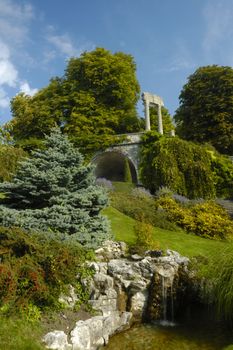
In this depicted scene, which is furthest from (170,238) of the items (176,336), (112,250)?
(176,336)

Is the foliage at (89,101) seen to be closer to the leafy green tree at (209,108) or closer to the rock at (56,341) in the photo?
the leafy green tree at (209,108)

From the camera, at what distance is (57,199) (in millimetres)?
9922

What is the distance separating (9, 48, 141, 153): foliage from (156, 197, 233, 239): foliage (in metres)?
12.5

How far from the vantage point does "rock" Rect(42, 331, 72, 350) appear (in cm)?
624

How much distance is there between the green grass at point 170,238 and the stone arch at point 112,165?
1019cm

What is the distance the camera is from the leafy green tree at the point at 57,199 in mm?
9422

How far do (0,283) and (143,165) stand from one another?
16.9 m

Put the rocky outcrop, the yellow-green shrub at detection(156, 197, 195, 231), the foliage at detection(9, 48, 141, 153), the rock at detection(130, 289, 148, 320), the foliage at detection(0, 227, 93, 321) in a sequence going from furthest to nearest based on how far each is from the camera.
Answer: the foliage at detection(9, 48, 141, 153), the yellow-green shrub at detection(156, 197, 195, 231), the rock at detection(130, 289, 148, 320), the rocky outcrop, the foliage at detection(0, 227, 93, 321)

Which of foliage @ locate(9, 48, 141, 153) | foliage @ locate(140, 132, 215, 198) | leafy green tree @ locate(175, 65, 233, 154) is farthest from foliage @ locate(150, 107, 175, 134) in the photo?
foliage @ locate(140, 132, 215, 198)

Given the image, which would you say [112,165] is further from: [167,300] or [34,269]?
[34,269]

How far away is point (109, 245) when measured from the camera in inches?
413

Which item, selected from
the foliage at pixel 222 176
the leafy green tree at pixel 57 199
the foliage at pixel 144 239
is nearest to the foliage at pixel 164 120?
the foliage at pixel 222 176

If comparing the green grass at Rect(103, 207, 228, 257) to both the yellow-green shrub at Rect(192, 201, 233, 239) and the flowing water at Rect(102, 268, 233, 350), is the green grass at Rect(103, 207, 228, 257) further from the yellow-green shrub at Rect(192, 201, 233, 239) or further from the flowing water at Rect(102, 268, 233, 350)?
the flowing water at Rect(102, 268, 233, 350)

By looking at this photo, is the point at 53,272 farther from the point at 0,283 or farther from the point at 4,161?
the point at 4,161
